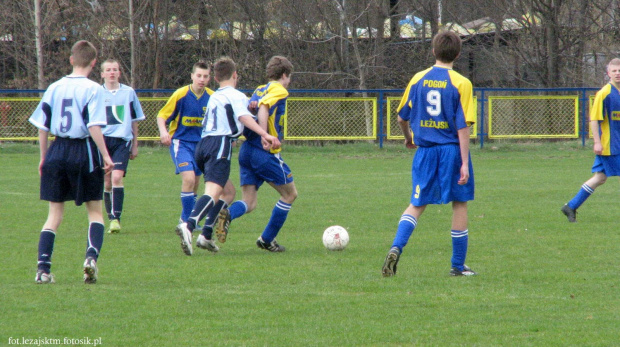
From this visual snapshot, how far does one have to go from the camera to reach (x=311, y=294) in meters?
5.38

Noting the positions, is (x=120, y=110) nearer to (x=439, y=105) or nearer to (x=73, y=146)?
(x=73, y=146)

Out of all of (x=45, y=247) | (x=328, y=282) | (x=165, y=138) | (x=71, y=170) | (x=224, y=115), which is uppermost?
(x=224, y=115)

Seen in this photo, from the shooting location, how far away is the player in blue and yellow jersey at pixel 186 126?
8.68 metres

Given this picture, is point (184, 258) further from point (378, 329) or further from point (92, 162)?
point (378, 329)

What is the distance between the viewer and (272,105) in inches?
277

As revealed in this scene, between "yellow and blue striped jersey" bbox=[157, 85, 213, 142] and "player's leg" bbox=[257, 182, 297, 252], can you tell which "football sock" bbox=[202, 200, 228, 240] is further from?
"yellow and blue striped jersey" bbox=[157, 85, 213, 142]

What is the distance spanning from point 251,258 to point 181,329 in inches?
101

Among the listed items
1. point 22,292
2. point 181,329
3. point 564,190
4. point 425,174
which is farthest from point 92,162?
point 564,190

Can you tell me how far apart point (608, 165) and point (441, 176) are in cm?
401

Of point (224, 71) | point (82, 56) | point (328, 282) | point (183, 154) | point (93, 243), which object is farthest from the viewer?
point (183, 154)

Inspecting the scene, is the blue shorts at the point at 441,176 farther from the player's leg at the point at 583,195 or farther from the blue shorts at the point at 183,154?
the player's leg at the point at 583,195

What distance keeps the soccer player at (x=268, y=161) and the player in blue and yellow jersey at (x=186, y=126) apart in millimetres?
1410

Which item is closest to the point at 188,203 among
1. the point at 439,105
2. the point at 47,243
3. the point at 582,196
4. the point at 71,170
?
Result: the point at 47,243

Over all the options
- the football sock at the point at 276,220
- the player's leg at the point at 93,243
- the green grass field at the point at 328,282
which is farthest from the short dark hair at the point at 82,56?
the football sock at the point at 276,220
